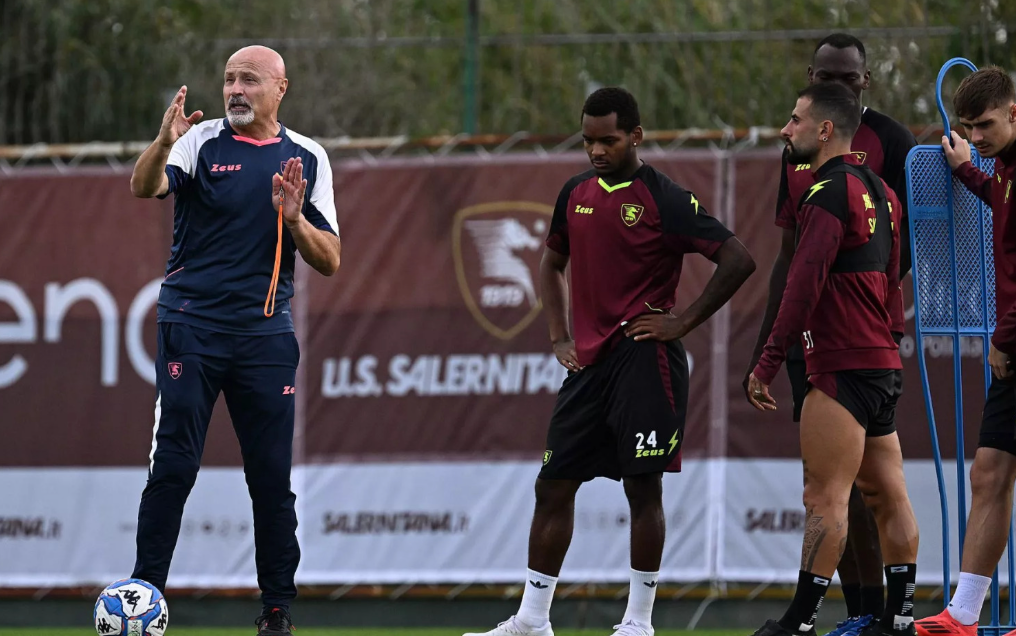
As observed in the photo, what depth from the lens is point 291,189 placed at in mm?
5328

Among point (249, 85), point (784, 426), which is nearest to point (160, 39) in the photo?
point (249, 85)

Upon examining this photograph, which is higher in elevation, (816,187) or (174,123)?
(174,123)

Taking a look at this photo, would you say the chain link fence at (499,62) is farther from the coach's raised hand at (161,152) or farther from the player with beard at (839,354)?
the coach's raised hand at (161,152)

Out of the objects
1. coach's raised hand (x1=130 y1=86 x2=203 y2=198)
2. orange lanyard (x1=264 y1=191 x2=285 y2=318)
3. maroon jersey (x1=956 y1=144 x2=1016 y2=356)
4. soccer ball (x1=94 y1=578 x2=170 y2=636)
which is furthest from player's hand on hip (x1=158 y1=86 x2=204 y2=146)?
maroon jersey (x1=956 y1=144 x2=1016 y2=356)

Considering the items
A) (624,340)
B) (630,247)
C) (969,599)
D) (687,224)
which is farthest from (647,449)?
(969,599)

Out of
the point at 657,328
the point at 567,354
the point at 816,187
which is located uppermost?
the point at 816,187

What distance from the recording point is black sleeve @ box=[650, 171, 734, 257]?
18.3 feet

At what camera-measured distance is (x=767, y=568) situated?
793cm

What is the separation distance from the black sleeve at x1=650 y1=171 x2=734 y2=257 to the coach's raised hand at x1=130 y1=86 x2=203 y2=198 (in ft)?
6.28

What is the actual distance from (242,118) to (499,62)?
10.6 ft

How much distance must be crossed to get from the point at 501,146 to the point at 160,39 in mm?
2443

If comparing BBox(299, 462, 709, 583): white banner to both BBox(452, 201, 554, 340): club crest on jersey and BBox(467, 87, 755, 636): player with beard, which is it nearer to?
BBox(452, 201, 554, 340): club crest on jersey

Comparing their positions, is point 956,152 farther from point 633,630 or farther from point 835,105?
point 633,630

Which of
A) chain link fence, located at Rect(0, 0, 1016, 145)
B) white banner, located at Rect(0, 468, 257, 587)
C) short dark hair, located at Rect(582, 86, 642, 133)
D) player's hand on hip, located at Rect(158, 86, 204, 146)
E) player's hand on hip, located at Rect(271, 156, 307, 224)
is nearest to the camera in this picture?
player's hand on hip, located at Rect(158, 86, 204, 146)
